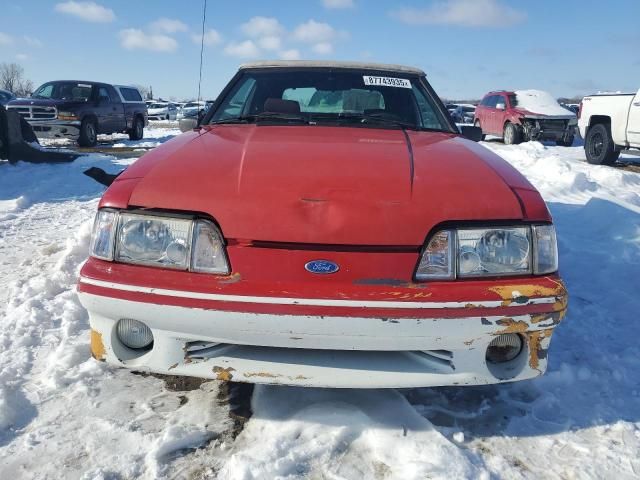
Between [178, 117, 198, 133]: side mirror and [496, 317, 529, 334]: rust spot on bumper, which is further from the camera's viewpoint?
[178, 117, 198, 133]: side mirror

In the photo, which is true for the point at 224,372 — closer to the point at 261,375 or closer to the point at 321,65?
the point at 261,375

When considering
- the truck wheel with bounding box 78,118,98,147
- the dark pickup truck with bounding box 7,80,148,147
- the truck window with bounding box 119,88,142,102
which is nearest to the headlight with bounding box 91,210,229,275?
the dark pickup truck with bounding box 7,80,148,147

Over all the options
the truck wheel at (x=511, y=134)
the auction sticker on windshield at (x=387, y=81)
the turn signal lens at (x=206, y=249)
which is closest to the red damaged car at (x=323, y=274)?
the turn signal lens at (x=206, y=249)

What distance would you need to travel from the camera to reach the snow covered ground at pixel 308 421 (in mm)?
1736

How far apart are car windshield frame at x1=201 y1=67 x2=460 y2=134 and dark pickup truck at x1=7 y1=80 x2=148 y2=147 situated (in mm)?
10049

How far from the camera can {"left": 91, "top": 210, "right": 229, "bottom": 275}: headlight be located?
70.8 inches

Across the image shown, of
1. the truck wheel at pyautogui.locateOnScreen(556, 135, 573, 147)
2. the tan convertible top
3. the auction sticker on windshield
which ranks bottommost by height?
the auction sticker on windshield

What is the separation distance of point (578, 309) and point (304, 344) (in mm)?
2177

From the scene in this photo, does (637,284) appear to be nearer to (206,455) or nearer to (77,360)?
(206,455)

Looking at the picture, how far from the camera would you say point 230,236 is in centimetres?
176

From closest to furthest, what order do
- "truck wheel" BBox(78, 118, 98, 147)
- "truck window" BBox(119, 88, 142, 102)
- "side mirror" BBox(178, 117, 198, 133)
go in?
"side mirror" BBox(178, 117, 198, 133)
"truck wheel" BBox(78, 118, 98, 147)
"truck window" BBox(119, 88, 142, 102)

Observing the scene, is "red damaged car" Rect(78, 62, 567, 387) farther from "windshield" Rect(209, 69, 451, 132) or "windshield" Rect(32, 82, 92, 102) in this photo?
"windshield" Rect(32, 82, 92, 102)

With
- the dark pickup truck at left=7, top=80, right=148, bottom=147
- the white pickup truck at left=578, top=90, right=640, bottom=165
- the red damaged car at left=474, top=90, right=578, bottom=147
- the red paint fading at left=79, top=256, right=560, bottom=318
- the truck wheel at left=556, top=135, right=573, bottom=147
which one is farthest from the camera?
the truck wheel at left=556, top=135, right=573, bottom=147

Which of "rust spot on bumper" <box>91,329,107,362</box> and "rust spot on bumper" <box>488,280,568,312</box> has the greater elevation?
"rust spot on bumper" <box>488,280,568,312</box>
